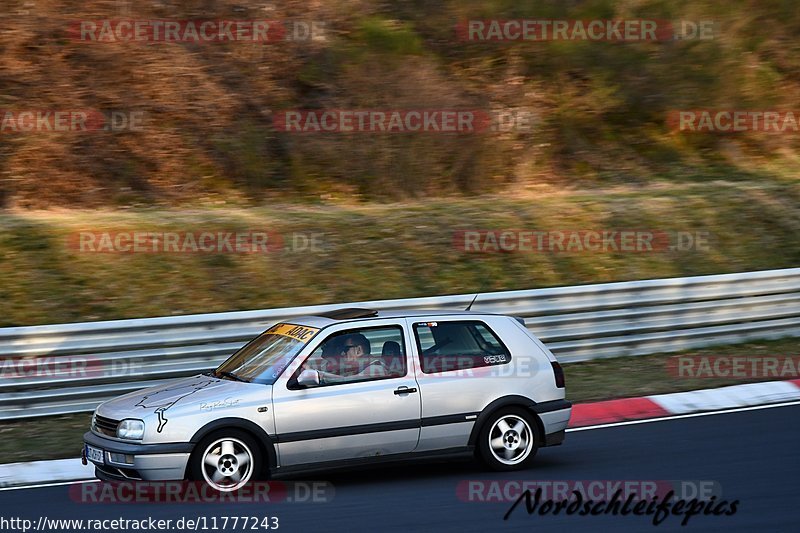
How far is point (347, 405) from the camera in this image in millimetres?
7887

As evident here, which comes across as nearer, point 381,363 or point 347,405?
point 347,405

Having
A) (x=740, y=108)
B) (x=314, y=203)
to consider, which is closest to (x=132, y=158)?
(x=314, y=203)

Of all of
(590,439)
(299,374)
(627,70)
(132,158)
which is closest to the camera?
(299,374)

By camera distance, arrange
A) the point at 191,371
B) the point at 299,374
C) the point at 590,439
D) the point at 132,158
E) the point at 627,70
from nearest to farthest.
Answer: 1. the point at 299,374
2. the point at 590,439
3. the point at 191,371
4. the point at 132,158
5. the point at 627,70

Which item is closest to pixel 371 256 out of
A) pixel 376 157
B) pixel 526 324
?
pixel 526 324

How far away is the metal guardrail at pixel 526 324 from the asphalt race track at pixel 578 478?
237 cm

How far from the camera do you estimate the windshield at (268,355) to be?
8.02 m

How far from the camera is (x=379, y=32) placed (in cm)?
2012

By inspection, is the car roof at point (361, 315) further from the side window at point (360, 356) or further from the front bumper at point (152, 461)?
the front bumper at point (152, 461)

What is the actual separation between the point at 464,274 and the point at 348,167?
4448mm

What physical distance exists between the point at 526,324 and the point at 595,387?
1.17m

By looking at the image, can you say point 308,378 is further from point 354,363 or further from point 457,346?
point 457,346

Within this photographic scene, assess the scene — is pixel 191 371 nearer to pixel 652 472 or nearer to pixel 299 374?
pixel 299 374

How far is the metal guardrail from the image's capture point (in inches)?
415
